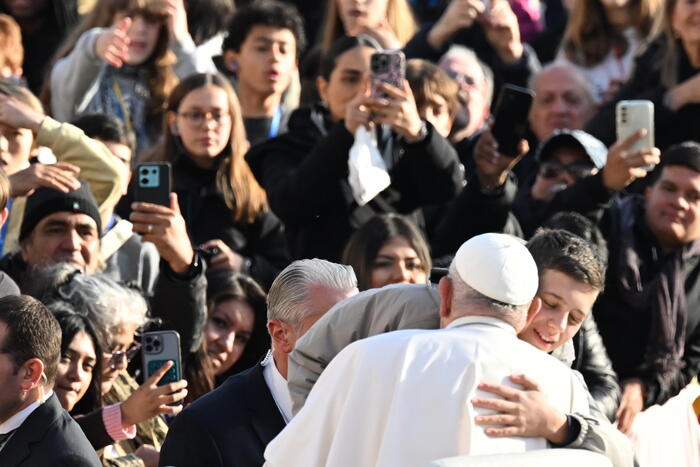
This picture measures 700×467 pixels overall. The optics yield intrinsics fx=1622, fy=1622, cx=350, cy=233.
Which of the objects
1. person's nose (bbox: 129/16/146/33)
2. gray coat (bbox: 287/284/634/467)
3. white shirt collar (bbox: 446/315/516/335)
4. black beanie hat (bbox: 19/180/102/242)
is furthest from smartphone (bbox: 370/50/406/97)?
white shirt collar (bbox: 446/315/516/335)

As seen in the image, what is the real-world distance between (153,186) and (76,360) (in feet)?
3.79

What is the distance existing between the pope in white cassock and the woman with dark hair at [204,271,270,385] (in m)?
2.73

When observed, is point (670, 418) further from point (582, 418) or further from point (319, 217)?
point (582, 418)

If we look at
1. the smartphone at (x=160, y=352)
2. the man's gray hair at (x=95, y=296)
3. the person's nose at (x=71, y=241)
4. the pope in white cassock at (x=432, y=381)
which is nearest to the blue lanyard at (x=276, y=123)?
the person's nose at (x=71, y=241)

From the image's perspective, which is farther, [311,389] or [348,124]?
[348,124]

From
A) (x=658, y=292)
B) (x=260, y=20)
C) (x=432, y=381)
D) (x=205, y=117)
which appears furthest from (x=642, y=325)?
(x=432, y=381)

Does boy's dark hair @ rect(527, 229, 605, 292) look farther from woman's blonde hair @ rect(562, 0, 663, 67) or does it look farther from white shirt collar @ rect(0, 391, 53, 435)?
woman's blonde hair @ rect(562, 0, 663, 67)

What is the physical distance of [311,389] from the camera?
4.77 m

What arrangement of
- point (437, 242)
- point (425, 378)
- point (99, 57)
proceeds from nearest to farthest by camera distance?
point (425, 378)
point (437, 242)
point (99, 57)

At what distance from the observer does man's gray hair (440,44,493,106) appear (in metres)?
9.66

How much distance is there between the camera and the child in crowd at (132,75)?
9.14 metres

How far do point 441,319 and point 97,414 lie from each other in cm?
182

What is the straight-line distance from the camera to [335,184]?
774 centimetres

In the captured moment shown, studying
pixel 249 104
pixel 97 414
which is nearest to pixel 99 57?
pixel 249 104
